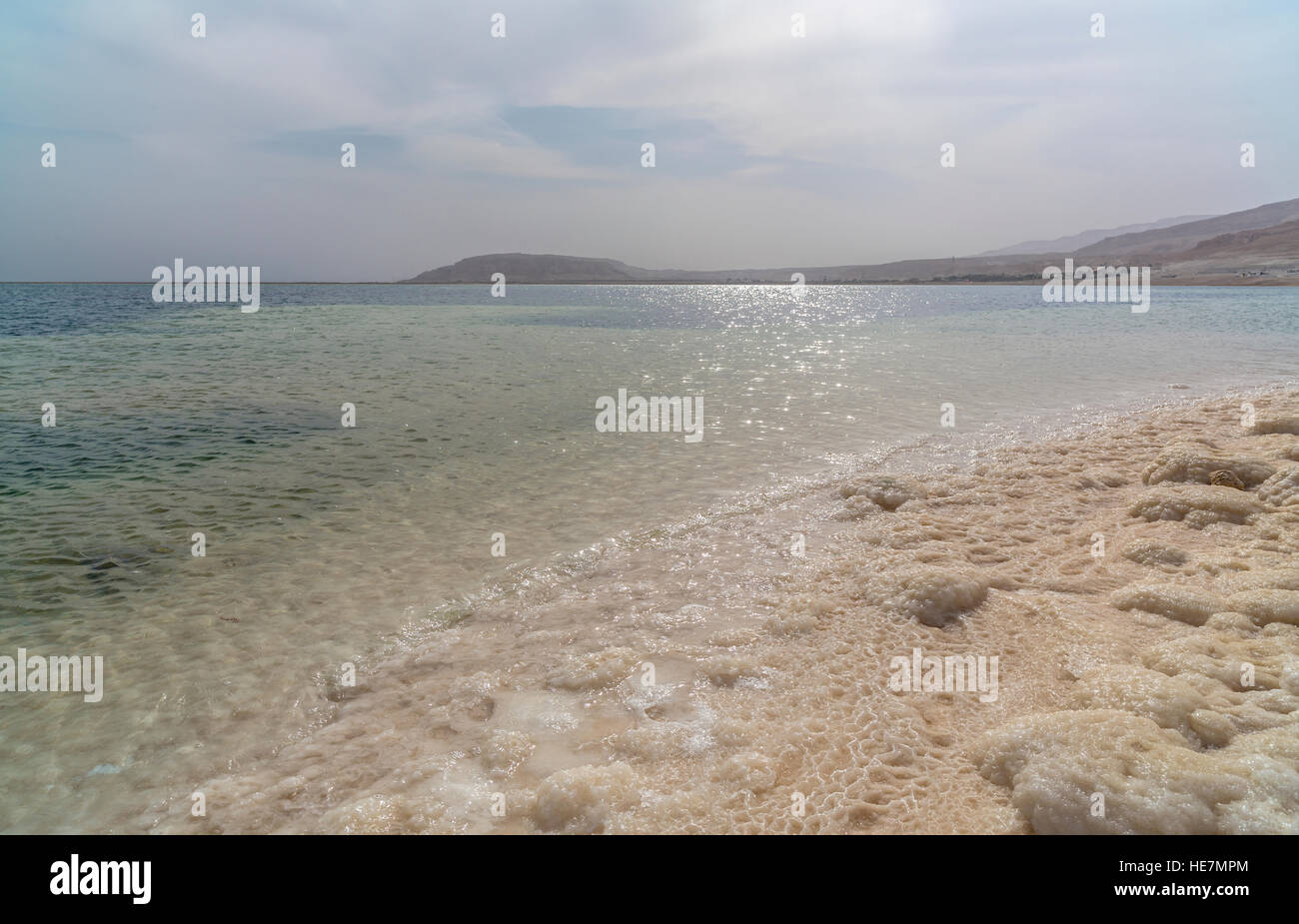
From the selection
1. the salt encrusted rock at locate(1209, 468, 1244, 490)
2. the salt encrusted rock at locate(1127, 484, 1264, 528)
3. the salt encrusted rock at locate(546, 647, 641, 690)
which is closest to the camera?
the salt encrusted rock at locate(546, 647, 641, 690)

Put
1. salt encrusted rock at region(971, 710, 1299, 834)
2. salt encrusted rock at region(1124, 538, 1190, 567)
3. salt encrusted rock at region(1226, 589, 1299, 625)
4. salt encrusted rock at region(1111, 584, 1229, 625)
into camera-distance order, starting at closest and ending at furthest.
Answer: salt encrusted rock at region(971, 710, 1299, 834)
salt encrusted rock at region(1226, 589, 1299, 625)
salt encrusted rock at region(1111, 584, 1229, 625)
salt encrusted rock at region(1124, 538, 1190, 567)

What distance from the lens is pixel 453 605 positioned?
7.14m

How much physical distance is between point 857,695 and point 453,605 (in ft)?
14.5

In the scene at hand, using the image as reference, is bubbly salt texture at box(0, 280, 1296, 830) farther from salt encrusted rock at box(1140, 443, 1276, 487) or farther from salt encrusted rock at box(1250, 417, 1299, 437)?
salt encrusted rock at box(1250, 417, 1299, 437)

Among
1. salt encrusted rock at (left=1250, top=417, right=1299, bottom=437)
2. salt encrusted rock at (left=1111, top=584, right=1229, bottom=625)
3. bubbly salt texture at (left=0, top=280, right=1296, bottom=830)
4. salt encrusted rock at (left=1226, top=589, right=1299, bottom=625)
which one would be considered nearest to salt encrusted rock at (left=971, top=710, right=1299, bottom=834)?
bubbly salt texture at (left=0, top=280, right=1296, bottom=830)

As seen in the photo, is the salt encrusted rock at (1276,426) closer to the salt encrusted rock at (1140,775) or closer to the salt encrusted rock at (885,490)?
the salt encrusted rock at (885,490)

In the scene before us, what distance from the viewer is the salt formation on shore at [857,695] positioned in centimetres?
385

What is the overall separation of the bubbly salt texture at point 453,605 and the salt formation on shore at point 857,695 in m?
0.04

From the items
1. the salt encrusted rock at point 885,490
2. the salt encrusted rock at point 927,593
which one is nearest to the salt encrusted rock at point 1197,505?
the salt encrusted rock at point 885,490

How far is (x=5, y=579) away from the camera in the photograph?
7543mm

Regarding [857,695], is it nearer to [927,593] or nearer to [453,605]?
[927,593]

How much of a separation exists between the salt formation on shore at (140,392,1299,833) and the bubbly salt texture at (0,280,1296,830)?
4cm

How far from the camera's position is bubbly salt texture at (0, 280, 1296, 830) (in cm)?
434
